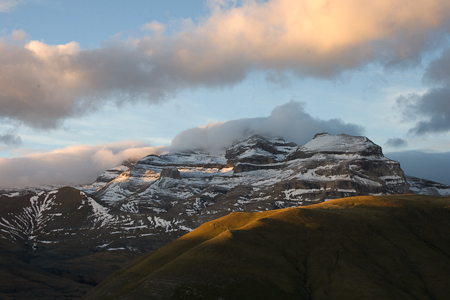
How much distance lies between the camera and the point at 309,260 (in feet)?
500

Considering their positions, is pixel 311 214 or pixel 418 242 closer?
pixel 418 242

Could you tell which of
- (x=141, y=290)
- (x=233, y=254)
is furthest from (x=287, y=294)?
(x=141, y=290)

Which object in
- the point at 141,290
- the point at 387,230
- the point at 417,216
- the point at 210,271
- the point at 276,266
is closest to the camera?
the point at 141,290

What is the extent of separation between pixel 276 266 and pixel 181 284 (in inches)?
1439

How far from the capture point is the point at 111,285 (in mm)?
150625

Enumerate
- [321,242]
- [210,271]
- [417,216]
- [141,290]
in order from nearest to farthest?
[141,290] → [210,271] → [321,242] → [417,216]

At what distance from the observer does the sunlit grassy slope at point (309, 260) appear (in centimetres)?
12706

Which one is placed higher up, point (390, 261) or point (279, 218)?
point (279, 218)

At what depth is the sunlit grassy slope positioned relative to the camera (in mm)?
127062

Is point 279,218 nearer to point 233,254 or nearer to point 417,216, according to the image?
point 233,254

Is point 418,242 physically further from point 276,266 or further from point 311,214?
point 276,266

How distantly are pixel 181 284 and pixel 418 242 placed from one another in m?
105

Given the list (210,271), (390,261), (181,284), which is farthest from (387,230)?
(181,284)

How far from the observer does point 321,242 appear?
161250 millimetres
